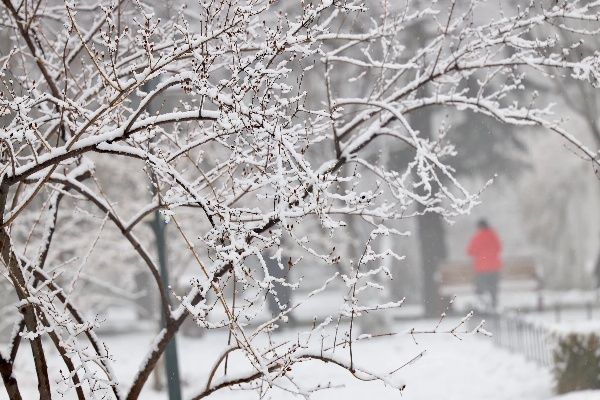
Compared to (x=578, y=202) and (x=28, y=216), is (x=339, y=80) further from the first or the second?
(x=578, y=202)

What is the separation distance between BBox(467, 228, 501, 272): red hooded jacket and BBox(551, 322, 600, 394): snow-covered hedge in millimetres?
5748

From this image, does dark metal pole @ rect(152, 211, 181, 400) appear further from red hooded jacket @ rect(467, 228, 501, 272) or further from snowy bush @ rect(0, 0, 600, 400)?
red hooded jacket @ rect(467, 228, 501, 272)

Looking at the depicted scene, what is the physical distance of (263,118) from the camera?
3836mm

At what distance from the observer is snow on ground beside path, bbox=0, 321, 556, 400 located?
12914 mm

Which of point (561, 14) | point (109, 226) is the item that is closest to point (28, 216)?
point (109, 226)

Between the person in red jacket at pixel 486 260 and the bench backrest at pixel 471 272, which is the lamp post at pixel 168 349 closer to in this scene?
the person in red jacket at pixel 486 260

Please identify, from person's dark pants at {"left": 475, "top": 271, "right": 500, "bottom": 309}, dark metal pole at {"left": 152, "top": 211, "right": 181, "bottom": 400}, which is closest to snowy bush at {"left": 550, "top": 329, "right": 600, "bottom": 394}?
dark metal pole at {"left": 152, "top": 211, "right": 181, "bottom": 400}

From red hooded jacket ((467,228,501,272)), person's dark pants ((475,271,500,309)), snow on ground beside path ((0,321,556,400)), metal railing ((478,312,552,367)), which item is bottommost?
snow on ground beside path ((0,321,556,400))

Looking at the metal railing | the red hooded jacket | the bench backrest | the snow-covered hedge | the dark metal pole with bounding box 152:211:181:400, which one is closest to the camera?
the dark metal pole with bounding box 152:211:181:400

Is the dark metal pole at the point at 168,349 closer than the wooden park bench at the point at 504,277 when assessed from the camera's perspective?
Yes

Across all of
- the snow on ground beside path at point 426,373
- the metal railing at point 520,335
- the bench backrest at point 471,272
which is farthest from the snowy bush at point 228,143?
the bench backrest at point 471,272

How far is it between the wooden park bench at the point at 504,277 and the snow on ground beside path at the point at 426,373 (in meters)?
2.02

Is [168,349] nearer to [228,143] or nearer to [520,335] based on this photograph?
[228,143]

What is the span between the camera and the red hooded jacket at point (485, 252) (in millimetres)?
16859
